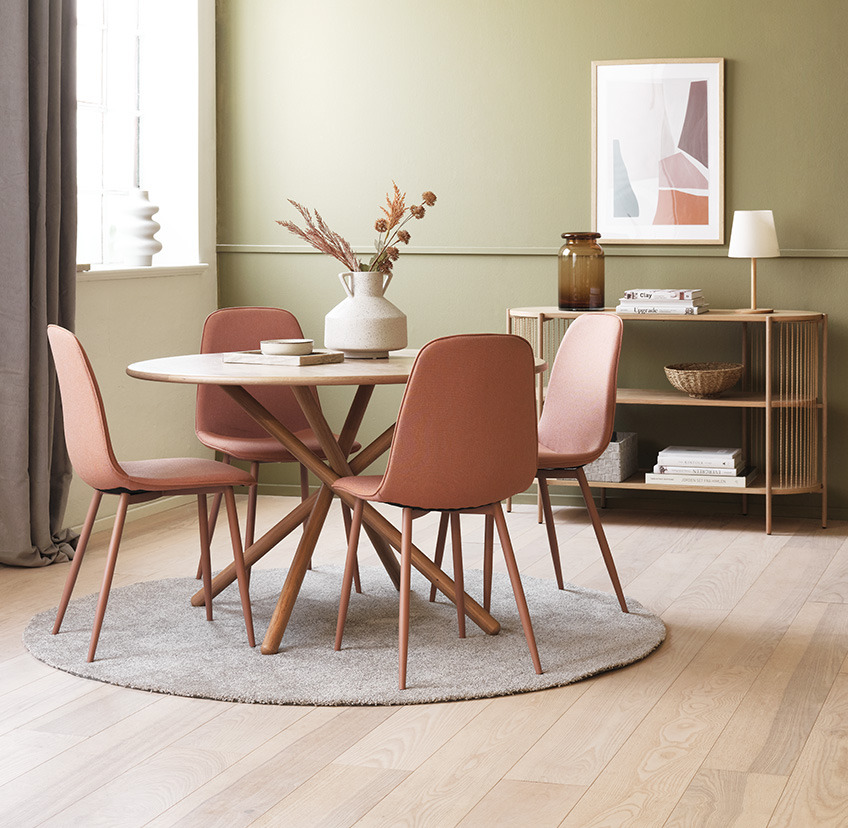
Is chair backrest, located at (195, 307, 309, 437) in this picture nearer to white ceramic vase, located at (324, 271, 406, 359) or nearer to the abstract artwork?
white ceramic vase, located at (324, 271, 406, 359)

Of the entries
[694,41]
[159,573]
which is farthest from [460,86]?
[159,573]

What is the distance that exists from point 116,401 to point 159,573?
1.03 meters

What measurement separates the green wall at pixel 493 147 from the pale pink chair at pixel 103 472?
2295 mm

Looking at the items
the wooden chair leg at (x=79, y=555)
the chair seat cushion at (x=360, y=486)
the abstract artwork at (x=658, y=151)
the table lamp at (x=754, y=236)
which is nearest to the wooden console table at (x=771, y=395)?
the table lamp at (x=754, y=236)

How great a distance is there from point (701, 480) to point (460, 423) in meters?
2.17

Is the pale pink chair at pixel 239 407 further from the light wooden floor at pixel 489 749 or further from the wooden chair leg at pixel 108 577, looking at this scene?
the light wooden floor at pixel 489 749

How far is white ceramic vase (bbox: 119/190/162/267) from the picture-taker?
203 inches

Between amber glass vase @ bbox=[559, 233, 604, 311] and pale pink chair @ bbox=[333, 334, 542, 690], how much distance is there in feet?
6.39

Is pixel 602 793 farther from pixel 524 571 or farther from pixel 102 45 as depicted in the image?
pixel 102 45

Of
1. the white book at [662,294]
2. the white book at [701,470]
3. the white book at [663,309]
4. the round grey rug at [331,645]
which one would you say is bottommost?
the round grey rug at [331,645]

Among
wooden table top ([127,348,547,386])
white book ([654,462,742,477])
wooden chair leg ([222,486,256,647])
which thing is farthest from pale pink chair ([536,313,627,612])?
white book ([654,462,742,477])

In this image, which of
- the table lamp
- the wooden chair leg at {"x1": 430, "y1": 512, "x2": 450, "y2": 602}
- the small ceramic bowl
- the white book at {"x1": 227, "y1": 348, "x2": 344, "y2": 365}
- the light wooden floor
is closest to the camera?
the light wooden floor

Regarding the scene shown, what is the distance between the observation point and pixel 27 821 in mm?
2268

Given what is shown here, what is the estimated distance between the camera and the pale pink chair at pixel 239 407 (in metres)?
3.99
